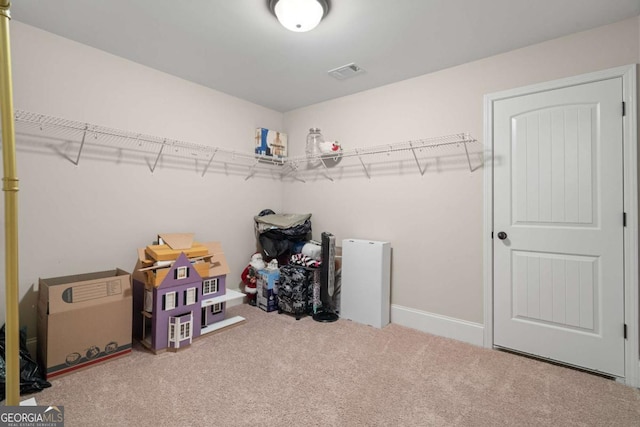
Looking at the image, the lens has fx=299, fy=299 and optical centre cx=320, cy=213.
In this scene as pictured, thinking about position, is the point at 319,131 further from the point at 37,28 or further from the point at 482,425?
the point at 482,425

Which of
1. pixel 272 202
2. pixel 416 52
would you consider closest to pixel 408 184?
pixel 416 52

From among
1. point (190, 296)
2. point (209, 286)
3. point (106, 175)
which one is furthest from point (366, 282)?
point (106, 175)

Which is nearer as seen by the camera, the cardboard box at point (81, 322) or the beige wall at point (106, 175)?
the cardboard box at point (81, 322)

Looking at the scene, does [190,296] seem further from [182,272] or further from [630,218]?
[630,218]

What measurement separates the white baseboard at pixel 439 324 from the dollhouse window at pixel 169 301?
1.95m

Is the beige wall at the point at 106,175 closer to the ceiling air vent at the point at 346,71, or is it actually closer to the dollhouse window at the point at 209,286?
the dollhouse window at the point at 209,286

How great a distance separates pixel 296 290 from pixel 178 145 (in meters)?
1.83

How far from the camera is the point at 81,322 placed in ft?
6.49

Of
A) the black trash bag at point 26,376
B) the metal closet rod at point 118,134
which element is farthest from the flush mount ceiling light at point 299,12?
the black trash bag at point 26,376

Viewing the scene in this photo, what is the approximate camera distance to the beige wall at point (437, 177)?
85.9 inches

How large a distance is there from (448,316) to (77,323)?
281 centimetres

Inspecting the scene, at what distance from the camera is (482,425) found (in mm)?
1556

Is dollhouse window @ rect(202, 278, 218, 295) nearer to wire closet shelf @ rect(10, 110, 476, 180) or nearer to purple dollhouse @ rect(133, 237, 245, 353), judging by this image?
purple dollhouse @ rect(133, 237, 245, 353)

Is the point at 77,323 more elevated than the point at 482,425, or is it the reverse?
the point at 77,323
